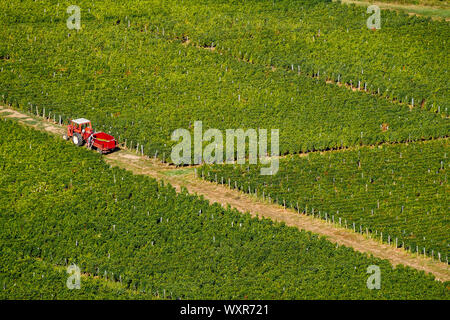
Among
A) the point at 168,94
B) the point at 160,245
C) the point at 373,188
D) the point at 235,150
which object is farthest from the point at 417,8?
the point at 160,245

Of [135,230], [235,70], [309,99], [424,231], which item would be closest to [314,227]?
[424,231]

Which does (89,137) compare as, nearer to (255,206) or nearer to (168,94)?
(168,94)

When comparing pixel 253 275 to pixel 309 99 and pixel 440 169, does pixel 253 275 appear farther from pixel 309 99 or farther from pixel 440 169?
pixel 309 99

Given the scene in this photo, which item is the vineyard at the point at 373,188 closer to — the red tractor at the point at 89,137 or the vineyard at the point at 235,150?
the vineyard at the point at 235,150

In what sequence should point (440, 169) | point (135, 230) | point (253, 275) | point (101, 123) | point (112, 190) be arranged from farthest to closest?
point (101, 123) < point (440, 169) < point (112, 190) < point (135, 230) < point (253, 275)

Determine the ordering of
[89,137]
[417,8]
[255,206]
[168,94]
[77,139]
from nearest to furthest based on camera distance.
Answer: [255,206], [89,137], [77,139], [168,94], [417,8]
